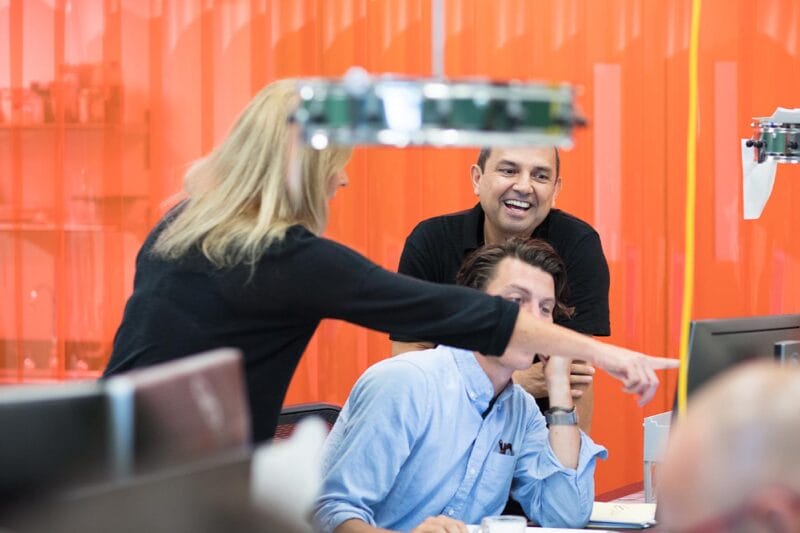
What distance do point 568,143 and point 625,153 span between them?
2.70 m

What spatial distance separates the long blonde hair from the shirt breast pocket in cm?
67

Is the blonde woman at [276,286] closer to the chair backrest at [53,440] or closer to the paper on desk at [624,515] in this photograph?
the paper on desk at [624,515]

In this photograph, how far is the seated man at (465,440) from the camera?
7.36 ft

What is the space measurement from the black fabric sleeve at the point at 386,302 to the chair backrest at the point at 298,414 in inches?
29.9

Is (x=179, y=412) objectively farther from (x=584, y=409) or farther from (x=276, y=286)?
(x=584, y=409)

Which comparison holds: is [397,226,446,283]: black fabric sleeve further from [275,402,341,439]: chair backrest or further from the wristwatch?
the wristwatch

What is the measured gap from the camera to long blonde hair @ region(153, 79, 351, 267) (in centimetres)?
Answer: 189

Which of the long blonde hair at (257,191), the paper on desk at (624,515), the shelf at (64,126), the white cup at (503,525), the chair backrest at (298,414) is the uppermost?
the shelf at (64,126)

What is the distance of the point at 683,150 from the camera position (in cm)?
398

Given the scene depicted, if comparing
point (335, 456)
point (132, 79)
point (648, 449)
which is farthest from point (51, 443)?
point (132, 79)

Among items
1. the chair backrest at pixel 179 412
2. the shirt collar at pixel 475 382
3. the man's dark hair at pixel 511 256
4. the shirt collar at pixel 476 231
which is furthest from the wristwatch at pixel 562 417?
the chair backrest at pixel 179 412

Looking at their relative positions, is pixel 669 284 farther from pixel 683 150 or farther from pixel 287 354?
pixel 287 354

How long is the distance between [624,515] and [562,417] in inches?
9.2

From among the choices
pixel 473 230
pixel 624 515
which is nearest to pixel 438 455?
pixel 624 515
